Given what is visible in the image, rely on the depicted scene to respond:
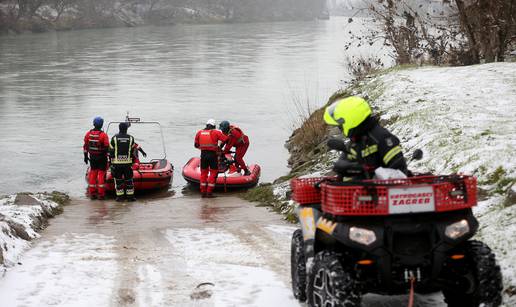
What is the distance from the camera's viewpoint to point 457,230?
4898mm

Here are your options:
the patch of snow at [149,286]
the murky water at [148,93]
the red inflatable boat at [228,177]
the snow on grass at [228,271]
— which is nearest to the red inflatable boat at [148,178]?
the red inflatable boat at [228,177]

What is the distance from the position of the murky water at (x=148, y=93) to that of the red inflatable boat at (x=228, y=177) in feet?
6.68

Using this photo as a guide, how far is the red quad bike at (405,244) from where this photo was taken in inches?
190

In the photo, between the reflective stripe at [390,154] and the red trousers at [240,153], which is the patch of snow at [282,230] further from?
the red trousers at [240,153]

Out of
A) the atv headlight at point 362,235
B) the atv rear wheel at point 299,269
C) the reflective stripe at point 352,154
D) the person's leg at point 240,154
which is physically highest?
the reflective stripe at point 352,154

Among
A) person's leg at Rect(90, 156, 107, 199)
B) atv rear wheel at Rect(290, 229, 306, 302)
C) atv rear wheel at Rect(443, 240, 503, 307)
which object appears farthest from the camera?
person's leg at Rect(90, 156, 107, 199)

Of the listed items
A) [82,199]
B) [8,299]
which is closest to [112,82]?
[82,199]

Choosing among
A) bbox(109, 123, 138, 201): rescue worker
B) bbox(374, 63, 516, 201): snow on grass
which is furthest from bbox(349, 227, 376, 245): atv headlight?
bbox(109, 123, 138, 201): rescue worker

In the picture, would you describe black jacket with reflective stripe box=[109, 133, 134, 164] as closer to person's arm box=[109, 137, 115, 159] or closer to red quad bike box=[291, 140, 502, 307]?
person's arm box=[109, 137, 115, 159]

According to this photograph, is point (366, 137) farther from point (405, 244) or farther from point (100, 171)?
point (100, 171)

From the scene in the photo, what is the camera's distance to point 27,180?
759 inches

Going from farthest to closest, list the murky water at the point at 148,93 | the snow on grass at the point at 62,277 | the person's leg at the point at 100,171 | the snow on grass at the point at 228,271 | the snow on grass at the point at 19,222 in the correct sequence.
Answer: the murky water at the point at 148,93 → the person's leg at the point at 100,171 → the snow on grass at the point at 19,222 → the snow on grass at the point at 62,277 → the snow on grass at the point at 228,271

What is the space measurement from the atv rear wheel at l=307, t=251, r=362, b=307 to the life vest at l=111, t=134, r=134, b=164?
31.9 ft

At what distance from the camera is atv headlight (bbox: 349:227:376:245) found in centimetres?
480
